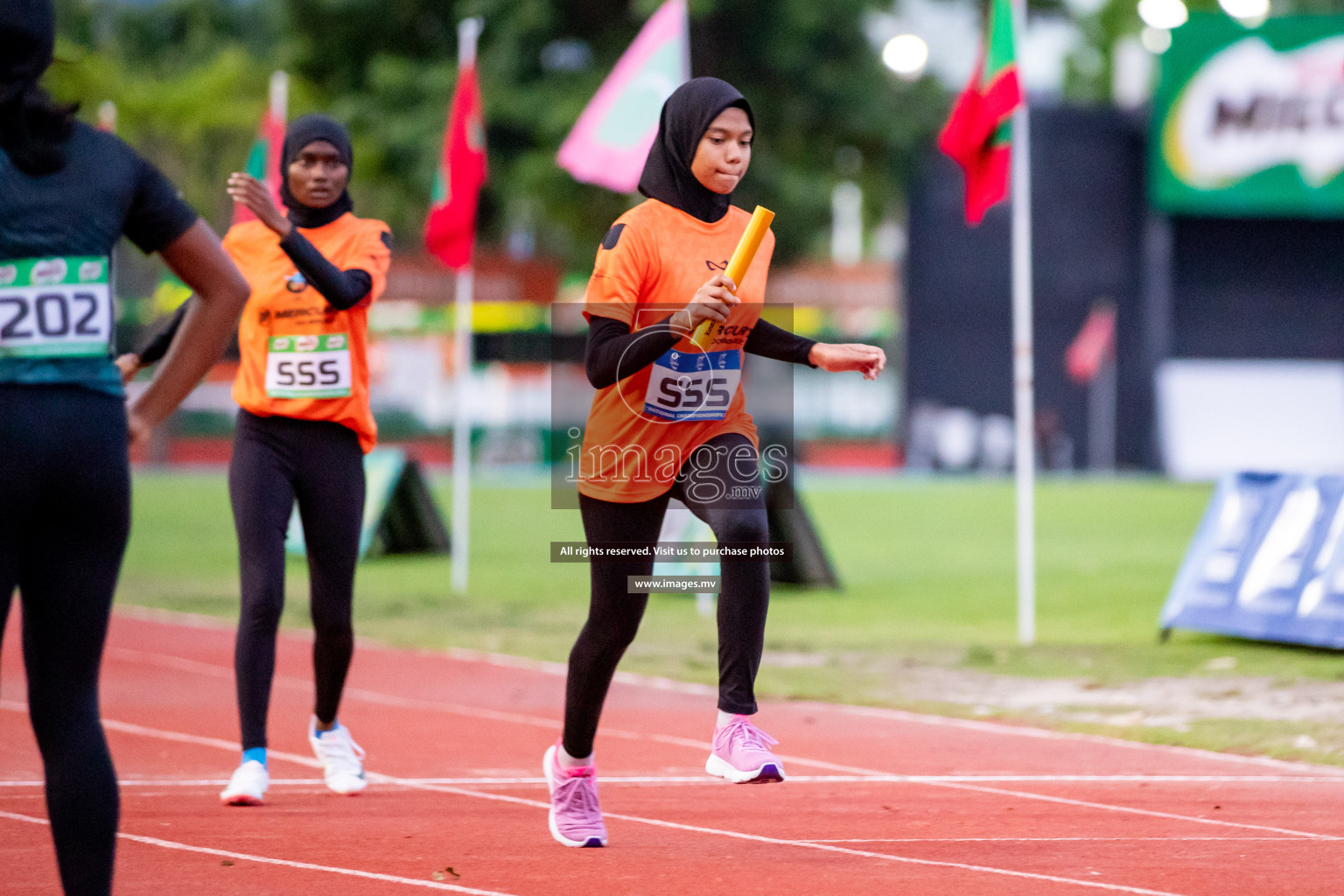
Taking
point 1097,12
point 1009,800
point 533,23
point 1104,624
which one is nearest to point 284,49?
point 533,23

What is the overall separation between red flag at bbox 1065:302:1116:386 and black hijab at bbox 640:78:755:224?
33016 millimetres

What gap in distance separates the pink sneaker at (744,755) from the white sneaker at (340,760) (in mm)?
1656

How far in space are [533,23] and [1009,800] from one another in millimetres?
26221

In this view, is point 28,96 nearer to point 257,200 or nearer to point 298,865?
point 257,200

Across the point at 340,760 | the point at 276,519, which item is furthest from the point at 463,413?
the point at 276,519

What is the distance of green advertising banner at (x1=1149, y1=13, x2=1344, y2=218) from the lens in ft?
111

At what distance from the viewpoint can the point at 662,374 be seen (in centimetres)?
472

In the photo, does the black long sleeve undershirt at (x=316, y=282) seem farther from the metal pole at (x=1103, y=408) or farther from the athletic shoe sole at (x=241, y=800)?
the metal pole at (x=1103, y=408)

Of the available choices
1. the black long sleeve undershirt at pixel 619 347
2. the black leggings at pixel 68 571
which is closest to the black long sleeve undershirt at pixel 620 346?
the black long sleeve undershirt at pixel 619 347

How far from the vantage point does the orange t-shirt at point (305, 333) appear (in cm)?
577

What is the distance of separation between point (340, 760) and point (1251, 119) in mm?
32182

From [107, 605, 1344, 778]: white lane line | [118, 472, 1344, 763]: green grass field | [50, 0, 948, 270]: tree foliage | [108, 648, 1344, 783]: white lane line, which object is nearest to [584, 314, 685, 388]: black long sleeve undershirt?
[108, 648, 1344, 783]: white lane line

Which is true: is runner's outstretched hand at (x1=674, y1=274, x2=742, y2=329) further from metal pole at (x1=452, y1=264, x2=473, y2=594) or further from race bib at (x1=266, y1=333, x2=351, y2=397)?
metal pole at (x1=452, y1=264, x2=473, y2=594)

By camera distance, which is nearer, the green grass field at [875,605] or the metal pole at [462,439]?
the green grass field at [875,605]
